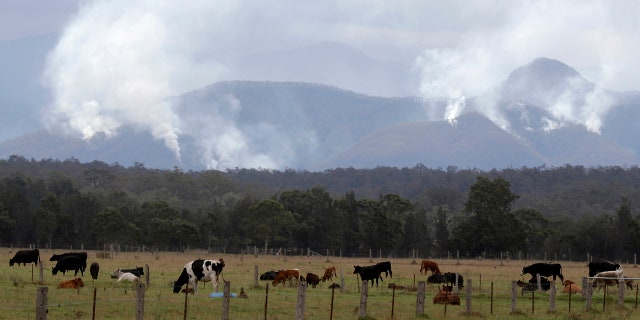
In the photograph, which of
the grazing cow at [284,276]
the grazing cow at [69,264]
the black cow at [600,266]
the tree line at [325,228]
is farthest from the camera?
the tree line at [325,228]

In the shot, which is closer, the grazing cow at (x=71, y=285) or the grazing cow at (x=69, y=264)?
the grazing cow at (x=71, y=285)

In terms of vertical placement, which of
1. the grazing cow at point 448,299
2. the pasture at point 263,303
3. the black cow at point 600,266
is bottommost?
the pasture at point 263,303

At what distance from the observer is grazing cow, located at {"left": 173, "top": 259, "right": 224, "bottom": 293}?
3809 centimetres

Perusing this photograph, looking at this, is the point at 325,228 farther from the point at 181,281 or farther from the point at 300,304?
the point at 300,304

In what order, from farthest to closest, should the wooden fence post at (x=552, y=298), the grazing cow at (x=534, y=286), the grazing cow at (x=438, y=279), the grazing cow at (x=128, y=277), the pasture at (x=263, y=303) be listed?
the grazing cow at (x=438, y=279), the grazing cow at (x=534, y=286), the grazing cow at (x=128, y=277), the wooden fence post at (x=552, y=298), the pasture at (x=263, y=303)

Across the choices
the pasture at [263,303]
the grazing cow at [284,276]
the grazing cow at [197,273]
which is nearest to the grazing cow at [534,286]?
the pasture at [263,303]

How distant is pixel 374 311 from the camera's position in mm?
31938

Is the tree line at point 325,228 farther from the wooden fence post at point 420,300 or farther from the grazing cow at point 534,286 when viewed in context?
the wooden fence post at point 420,300

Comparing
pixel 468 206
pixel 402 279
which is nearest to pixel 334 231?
pixel 468 206

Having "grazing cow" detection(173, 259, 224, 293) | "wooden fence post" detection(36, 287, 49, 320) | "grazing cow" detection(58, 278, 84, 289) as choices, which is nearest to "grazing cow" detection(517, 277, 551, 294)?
"grazing cow" detection(173, 259, 224, 293)

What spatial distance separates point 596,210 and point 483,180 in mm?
91315

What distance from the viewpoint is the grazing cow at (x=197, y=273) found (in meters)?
38.1

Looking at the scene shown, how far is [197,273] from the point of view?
38656 mm

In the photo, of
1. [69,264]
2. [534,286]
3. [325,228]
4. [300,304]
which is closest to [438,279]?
[534,286]
